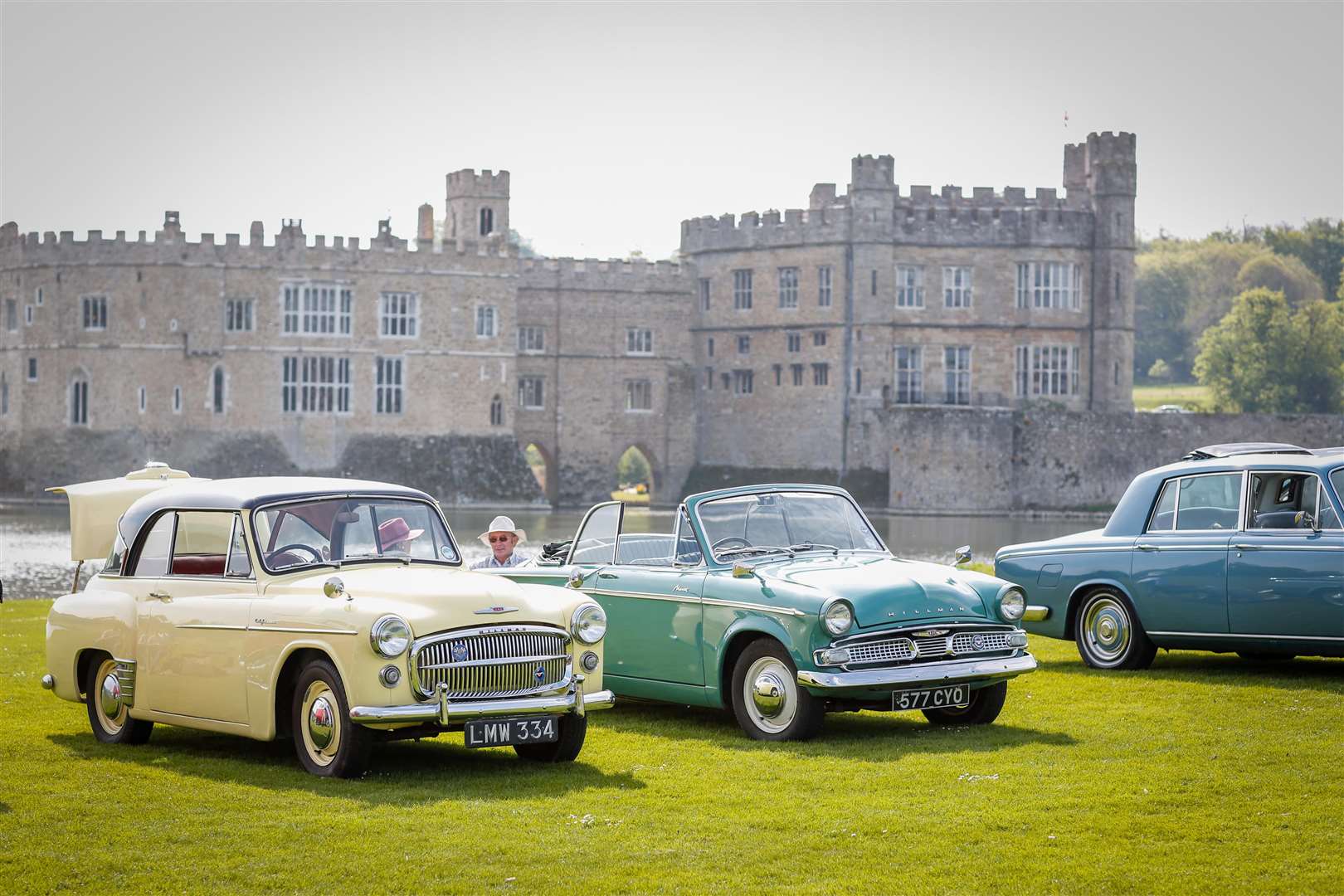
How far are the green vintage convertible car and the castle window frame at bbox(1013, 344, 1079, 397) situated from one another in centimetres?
5596

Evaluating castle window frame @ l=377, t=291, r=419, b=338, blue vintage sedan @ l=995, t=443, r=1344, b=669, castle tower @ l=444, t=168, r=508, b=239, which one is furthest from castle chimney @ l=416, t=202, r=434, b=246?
blue vintage sedan @ l=995, t=443, r=1344, b=669

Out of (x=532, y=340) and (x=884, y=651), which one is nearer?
(x=884, y=651)

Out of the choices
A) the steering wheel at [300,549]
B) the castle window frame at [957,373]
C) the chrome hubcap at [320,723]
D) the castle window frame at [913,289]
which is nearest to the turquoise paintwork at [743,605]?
the steering wheel at [300,549]

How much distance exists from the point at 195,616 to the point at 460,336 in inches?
2288

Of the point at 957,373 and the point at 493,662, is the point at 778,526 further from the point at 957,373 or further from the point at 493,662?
the point at 957,373

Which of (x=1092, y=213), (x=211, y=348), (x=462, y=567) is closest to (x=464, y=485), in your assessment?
(x=211, y=348)

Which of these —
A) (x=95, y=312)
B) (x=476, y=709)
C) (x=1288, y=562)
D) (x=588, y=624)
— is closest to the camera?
(x=476, y=709)

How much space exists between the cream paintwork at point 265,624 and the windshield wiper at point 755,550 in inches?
68.3

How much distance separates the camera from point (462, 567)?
446 inches

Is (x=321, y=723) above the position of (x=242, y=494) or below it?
below

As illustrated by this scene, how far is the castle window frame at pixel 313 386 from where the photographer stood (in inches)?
2648

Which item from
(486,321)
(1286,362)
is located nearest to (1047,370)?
(486,321)

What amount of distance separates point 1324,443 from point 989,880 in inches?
2515

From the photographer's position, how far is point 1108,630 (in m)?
15.2
